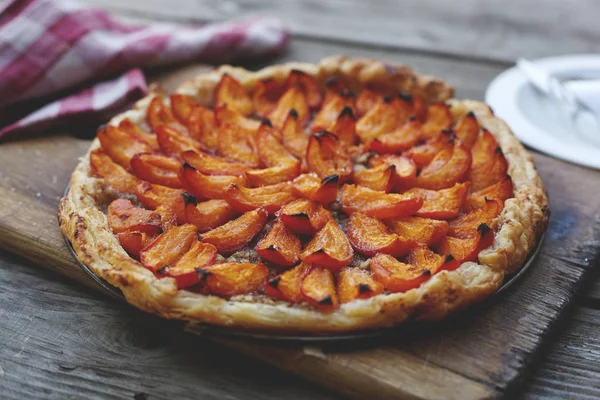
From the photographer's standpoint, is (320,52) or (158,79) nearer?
(158,79)

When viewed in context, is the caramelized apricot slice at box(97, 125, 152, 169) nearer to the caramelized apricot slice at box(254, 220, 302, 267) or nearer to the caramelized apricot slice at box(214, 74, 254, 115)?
the caramelized apricot slice at box(214, 74, 254, 115)

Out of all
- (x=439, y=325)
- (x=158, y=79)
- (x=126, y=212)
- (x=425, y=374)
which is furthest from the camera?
(x=158, y=79)

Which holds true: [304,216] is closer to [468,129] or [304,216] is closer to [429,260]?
[429,260]

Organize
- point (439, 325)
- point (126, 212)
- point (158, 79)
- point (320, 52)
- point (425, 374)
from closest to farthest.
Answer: point (425, 374) → point (439, 325) → point (126, 212) → point (158, 79) → point (320, 52)

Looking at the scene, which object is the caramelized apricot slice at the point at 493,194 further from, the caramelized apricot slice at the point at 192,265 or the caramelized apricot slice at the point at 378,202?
the caramelized apricot slice at the point at 192,265

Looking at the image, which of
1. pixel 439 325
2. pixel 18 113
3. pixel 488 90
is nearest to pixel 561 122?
pixel 488 90

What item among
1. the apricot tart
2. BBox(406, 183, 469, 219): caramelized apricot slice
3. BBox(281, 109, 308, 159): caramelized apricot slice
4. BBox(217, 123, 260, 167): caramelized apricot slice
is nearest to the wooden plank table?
the apricot tart

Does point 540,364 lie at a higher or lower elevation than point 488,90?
lower

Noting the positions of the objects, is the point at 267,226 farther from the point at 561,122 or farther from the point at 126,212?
the point at 561,122
